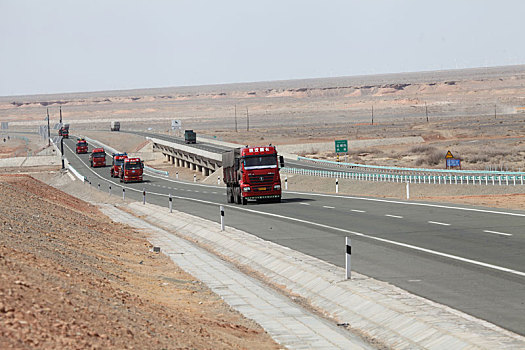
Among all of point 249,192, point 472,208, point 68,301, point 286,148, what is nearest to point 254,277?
point 68,301

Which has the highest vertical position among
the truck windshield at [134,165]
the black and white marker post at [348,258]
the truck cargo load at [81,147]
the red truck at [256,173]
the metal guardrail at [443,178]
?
the black and white marker post at [348,258]

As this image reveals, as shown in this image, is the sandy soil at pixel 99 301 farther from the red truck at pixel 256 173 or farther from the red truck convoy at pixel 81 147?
the red truck convoy at pixel 81 147

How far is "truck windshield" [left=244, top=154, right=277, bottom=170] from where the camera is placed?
43.2m

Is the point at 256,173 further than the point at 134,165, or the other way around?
the point at 134,165

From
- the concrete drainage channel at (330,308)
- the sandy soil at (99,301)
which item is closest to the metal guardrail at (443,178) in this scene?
the concrete drainage channel at (330,308)

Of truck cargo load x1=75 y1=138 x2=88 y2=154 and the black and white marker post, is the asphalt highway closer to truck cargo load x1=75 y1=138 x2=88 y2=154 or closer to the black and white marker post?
the black and white marker post

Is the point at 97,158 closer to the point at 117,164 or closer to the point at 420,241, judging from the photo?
the point at 117,164

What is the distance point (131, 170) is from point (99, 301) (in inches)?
2874

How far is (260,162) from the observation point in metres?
43.2

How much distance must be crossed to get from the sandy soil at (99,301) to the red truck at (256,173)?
2071 cm

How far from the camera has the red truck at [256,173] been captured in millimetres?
43219

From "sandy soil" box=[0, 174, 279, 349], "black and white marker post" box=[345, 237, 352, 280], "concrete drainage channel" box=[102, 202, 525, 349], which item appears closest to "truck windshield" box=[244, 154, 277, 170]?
"concrete drainage channel" box=[102, 202, 525, 349]

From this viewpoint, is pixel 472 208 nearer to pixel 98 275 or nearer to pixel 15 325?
pixel 98 275

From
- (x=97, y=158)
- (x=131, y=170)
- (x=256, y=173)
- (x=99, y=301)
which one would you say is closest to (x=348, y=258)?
(x=99, y=301)
